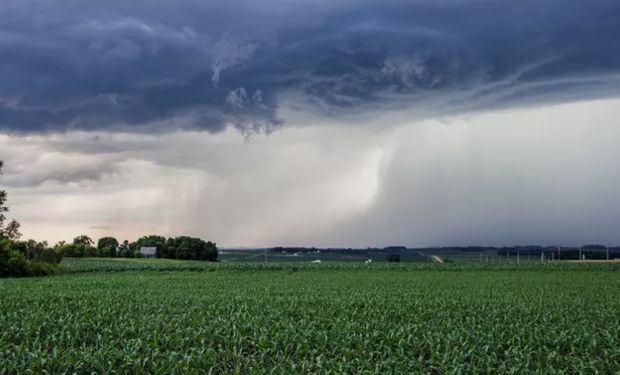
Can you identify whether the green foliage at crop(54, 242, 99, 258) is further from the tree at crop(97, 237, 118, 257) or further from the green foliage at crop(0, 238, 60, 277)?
the green foliage at crop(0, 238, 60, 277)

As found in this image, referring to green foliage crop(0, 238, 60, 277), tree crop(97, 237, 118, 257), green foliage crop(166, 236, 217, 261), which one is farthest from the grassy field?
green foliage crop(166, 236, 217, 261)

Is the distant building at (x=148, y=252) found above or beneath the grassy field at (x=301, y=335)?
above

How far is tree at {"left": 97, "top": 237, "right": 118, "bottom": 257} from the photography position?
96.1 m

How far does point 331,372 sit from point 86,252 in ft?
296

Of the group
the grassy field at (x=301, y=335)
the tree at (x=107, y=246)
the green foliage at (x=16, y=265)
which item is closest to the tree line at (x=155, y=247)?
the tree at (x=107, y=246)

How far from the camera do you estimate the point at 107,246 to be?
3868 inches

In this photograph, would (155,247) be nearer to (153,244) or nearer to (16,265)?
(153,244)

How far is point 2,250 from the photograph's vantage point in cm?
4391

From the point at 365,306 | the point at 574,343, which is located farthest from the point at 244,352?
the point at 365,306

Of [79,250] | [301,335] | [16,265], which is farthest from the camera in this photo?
[79,250]

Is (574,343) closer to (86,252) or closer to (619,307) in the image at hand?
Answer: (619,307)

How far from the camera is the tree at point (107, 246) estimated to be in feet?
315

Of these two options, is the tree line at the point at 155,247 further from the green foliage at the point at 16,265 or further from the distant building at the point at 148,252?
the green foliage at the point at 16,265

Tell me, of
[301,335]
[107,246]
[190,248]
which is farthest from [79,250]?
[301,335]
